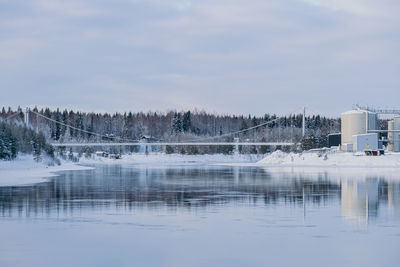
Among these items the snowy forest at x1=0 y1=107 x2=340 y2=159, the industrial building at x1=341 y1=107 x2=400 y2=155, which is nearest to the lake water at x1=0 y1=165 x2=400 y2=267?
the industrial building at x1=341 y1=107 x2=400 y2=155

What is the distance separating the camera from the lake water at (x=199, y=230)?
1138 centimetres

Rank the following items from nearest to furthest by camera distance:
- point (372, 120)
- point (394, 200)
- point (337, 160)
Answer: point (394, 200), point (337, 160), point (372, 120)

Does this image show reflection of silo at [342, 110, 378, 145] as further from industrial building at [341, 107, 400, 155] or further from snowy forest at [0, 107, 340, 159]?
snowy forest at [0, 107, 340, 159]

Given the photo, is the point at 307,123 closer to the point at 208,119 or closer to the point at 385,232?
the point at 208,119

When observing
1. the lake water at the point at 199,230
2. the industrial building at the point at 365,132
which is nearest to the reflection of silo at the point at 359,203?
the lake water at the point at 199,230

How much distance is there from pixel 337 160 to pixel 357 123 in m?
11.3

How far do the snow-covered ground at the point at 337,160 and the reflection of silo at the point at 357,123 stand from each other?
4.55 meters

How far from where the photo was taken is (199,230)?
1484 centimetres

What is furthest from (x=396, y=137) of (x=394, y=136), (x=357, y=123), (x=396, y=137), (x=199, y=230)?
(x=199, y=230)

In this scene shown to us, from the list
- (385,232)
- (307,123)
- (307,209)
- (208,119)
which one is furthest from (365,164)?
(208,119)

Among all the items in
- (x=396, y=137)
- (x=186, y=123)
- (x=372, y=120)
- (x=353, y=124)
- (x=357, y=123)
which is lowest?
(x=396, y=137)

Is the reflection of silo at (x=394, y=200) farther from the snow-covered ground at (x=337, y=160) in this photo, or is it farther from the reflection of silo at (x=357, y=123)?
the reflection of silo at (x=357, y=123)

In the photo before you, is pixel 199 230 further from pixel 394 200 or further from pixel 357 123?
pixel 357 123

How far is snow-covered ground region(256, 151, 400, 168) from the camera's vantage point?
68562 millimetres
